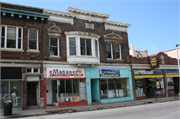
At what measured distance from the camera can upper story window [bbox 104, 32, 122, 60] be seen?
21.8 m

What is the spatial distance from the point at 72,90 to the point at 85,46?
16.6ft

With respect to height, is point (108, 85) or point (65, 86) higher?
point (65, 86)

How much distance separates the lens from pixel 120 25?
75.7 feet

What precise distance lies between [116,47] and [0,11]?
→ 1387 centimetres

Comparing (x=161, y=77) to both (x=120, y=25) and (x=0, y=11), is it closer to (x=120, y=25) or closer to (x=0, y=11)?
(x=120, y=25)

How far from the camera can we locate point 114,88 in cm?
2136

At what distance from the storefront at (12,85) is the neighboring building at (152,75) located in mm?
13960

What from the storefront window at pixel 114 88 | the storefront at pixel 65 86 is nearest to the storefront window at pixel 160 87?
the storefront window at pixel 114 88

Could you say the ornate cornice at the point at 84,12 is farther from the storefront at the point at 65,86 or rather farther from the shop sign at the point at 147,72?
the shop sign at the point at 147,72

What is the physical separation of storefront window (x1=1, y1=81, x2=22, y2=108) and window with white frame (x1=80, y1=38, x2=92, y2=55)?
24.1 feet

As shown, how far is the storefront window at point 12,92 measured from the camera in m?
15.0

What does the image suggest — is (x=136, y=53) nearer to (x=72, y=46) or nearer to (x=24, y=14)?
(x=72, y=46)

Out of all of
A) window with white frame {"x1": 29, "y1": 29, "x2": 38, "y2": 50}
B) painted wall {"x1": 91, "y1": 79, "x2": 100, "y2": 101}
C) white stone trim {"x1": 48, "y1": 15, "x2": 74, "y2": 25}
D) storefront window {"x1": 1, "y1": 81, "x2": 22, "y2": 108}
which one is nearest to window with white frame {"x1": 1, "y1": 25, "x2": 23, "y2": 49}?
window with white frame {"x1": 29, "y1": 29, "x2": 38, "y2": 50}

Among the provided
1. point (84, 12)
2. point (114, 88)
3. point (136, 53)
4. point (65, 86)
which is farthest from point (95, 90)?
point (136, 53)
